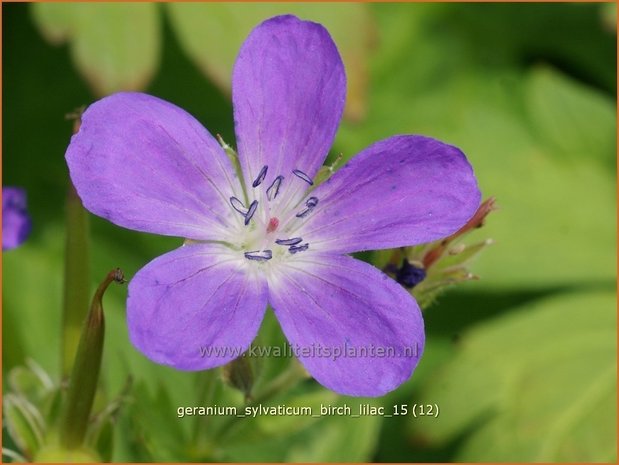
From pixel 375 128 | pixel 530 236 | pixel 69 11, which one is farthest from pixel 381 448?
pixel 69 11

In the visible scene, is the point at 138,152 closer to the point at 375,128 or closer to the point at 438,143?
the point at 438,143

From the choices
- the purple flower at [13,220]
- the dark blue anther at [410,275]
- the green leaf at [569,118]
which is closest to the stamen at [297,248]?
the dark blue anther at [410,275]

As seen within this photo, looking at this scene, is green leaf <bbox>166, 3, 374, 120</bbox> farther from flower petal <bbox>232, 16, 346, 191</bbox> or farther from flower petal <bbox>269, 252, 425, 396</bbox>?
flower petal <bbox>269, 252, 425, 396</bbox>

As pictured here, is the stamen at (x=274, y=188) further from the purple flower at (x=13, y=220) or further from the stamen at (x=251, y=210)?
the purple flower at (x=13, y=220)

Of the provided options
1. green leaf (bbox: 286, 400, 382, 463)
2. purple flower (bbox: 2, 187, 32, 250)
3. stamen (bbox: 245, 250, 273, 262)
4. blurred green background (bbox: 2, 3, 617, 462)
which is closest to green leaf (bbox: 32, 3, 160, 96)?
blurred green background (bbox: 2, 3, 617, 462)

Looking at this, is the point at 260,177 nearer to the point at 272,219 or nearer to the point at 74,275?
the point at 272,219
